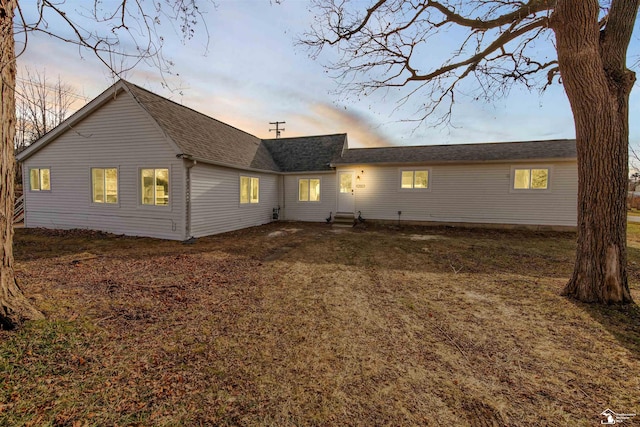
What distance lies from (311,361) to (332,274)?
312cm

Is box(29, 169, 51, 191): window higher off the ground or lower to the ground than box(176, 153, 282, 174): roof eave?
lower

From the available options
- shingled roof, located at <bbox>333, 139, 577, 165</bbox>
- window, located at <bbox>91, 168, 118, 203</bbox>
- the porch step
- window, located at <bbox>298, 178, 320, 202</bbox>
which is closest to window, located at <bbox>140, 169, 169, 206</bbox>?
window, located at <bbox>91, 168, 118, 203</bbox>

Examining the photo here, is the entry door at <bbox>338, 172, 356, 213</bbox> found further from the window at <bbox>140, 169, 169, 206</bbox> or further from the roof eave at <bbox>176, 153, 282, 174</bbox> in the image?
the window at <bbox>140, 169, 169, 206</bbox>

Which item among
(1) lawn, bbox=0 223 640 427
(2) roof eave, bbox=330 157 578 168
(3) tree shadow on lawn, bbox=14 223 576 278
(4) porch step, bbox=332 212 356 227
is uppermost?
(2) roof eave, bbox=330 157 578 168

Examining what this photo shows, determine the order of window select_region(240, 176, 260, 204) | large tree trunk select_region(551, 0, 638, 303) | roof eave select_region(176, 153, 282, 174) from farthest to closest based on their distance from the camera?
window select_region(240, 176, 260, 204) < roof eave select_region(176, 153, 282, 174) < large tree trunk select_region(551, 0, 638, 303)

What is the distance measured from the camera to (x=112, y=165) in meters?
9.70

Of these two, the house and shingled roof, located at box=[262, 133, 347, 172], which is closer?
the house

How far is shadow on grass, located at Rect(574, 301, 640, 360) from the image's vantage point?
3148 mm

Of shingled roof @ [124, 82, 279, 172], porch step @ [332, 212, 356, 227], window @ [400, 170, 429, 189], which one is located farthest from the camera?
porch step @ [332, 212, 356, 227]

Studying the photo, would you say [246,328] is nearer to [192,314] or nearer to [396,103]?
[192,314]

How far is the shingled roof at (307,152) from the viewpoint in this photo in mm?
15008

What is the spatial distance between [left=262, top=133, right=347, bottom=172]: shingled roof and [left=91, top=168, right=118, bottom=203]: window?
7737 millimetres

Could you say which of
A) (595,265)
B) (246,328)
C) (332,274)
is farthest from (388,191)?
(246,328)

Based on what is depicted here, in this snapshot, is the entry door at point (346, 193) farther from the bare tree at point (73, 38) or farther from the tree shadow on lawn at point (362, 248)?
the bare tree at point (73, 38)
